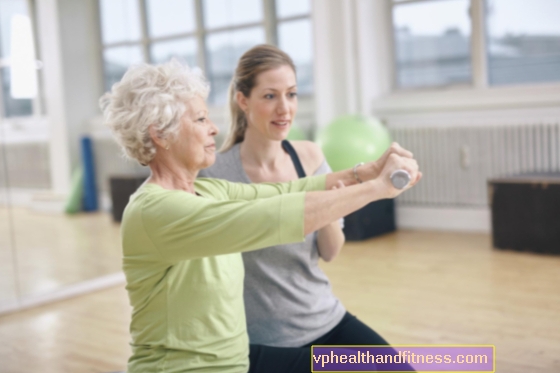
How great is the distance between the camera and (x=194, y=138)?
1.43m

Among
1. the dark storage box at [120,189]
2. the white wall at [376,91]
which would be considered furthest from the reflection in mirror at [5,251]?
the white wall at [376,91]

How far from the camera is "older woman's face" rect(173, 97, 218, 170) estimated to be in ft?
4.66

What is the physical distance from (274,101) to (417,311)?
5.68ft

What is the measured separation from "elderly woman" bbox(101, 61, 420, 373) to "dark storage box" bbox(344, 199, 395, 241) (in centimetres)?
356

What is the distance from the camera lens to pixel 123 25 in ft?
14.9

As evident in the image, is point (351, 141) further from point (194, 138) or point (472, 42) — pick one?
point (194, 138)

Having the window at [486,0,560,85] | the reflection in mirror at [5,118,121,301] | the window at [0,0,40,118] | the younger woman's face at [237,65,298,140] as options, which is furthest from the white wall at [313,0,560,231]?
the younger woman's face at [237,65,298,140]

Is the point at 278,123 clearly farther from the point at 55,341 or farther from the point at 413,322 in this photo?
the point at 55,341

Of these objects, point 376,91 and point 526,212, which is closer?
point 526,212

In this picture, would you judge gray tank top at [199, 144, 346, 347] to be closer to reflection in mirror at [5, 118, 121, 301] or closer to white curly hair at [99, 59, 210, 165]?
white curly hair at [99, 59, 210, 165]

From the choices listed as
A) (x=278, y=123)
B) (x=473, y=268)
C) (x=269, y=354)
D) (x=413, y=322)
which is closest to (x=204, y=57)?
(x=473, y=268)

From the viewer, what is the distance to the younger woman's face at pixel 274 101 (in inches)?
75.5

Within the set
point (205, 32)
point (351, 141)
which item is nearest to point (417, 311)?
point (351, 141)

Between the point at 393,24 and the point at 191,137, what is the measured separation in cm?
465
